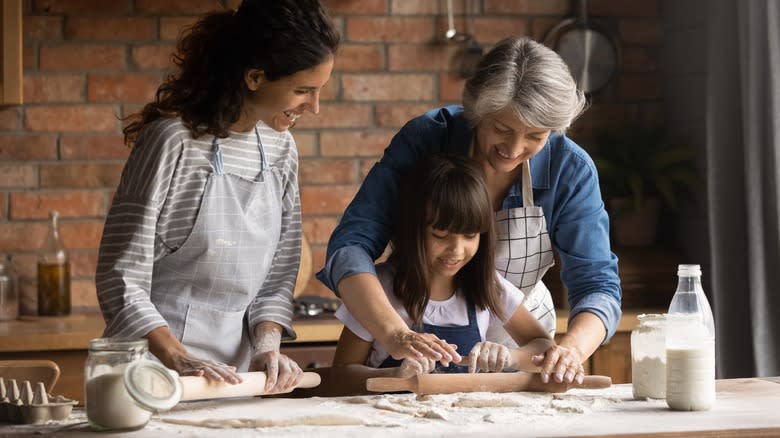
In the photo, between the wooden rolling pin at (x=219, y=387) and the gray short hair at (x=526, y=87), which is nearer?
the wooden rolling pin at (x=219, y=387)

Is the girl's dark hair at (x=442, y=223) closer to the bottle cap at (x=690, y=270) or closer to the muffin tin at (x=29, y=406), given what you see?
the bottle cap at (x=690, y=270)

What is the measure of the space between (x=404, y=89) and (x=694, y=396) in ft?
6.11

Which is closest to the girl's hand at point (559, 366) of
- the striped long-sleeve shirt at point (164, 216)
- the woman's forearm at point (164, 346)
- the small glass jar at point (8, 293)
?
the striped long-sleeve shirt at point (164, 216)

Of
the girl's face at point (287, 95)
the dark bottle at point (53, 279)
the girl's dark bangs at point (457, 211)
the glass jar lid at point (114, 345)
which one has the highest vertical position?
the girl's face at point (287, 95)

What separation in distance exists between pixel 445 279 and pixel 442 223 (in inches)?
6.9

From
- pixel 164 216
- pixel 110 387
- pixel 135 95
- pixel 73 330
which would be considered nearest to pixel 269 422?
pixel 110 387

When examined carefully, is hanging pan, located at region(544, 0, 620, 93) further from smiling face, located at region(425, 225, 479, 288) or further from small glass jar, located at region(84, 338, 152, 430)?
small glass jar, located at region(84, 338, 152, 430)

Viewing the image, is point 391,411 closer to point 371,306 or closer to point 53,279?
point 371,306

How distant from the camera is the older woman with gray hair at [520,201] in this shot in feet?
6.20

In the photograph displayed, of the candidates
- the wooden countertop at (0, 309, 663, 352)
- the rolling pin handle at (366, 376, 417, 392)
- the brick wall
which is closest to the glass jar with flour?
the rolling pin handle at (366, 376, 417, 392)

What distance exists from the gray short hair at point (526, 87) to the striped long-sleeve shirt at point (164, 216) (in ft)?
1.37

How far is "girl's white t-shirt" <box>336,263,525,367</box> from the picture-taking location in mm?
2045

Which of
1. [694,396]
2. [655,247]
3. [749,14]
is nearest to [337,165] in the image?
[655,247]

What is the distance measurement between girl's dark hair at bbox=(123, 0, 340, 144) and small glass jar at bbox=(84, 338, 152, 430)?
21.0 inches
